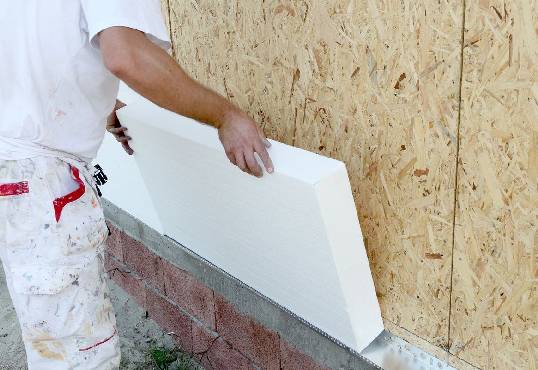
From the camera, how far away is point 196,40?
2617 mm

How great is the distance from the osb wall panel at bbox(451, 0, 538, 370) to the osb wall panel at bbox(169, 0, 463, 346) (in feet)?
0.17

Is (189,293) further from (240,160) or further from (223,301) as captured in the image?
(240,160)

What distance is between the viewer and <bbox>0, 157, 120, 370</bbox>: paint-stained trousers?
2072 mm

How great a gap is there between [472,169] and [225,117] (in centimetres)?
75

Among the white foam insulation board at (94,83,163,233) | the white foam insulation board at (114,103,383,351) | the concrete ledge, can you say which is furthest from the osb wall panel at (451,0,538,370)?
the white foam insulation board at (94,83,163,233)

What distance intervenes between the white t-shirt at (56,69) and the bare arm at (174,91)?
6cm

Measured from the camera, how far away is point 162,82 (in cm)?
169

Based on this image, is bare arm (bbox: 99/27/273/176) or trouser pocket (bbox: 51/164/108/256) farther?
trouser pocket (bbox: 51/164/108/256)

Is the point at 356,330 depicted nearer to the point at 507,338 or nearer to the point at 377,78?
the point at 507,338

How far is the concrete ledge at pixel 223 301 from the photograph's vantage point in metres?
2.42

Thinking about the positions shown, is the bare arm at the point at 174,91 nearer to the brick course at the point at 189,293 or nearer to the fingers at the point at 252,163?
the fingers at the point at 252,163

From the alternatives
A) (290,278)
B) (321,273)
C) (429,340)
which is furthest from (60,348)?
(429,340)

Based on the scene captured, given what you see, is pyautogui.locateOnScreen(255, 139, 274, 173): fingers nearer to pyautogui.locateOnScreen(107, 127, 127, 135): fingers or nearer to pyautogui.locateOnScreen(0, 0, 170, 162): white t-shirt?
pyautogui.locateOnScreen(0, 0, 170, 162): white t-shirt

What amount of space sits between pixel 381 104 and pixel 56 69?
106 cm
